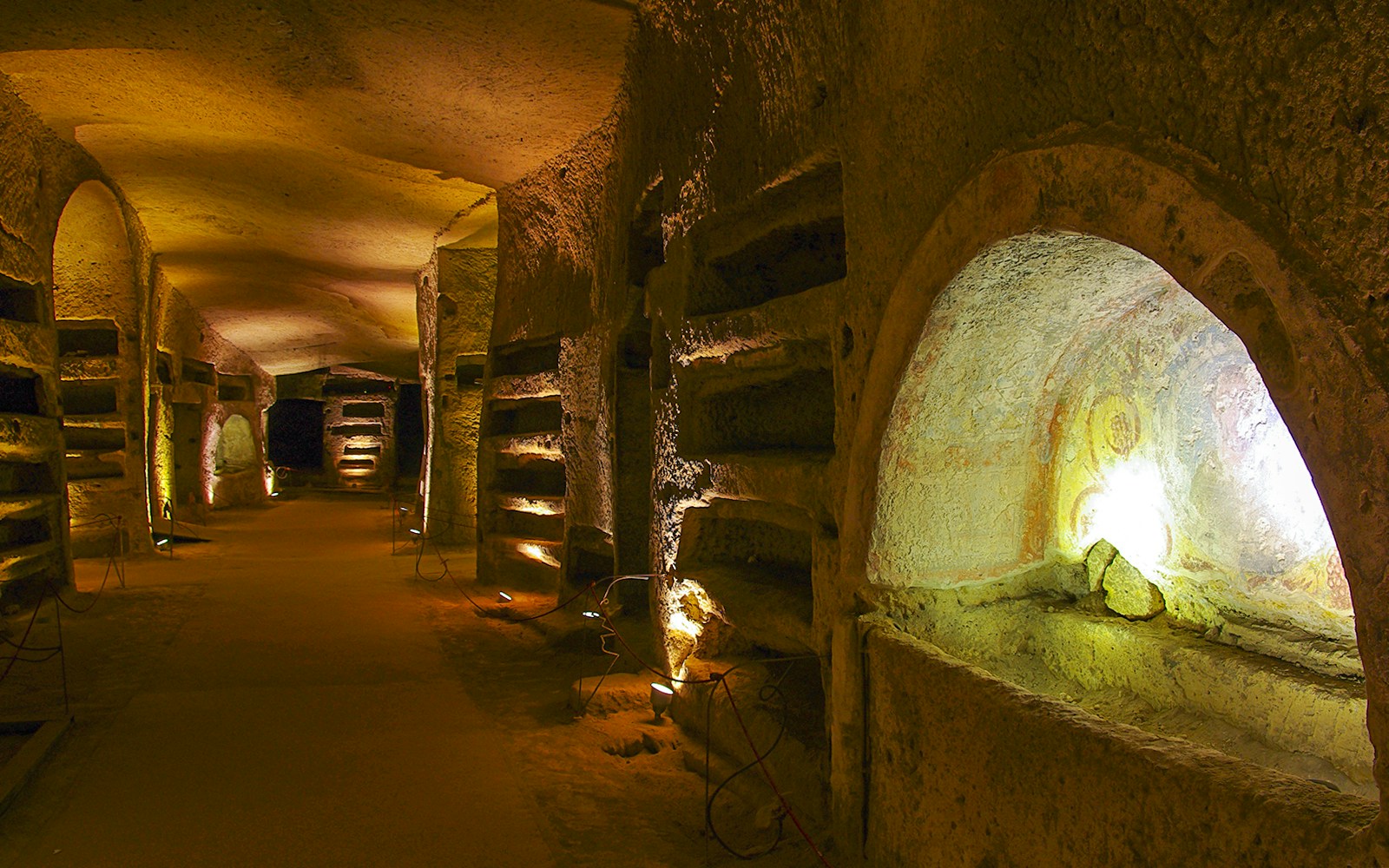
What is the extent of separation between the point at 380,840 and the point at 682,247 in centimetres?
293

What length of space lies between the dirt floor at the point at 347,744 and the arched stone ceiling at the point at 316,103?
11.4 ft

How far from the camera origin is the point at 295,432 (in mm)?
23281

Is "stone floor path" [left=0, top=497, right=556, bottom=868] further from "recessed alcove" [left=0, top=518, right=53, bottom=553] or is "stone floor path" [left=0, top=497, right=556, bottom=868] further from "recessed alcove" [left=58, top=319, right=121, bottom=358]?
"recessed alcove" [left=58, top=319, right=121, bottom=358]

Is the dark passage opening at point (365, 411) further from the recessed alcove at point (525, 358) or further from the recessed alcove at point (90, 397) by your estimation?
the recessed alcove at point (525, 358)

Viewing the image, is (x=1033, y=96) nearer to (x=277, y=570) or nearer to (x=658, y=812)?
(x=658, y=812)

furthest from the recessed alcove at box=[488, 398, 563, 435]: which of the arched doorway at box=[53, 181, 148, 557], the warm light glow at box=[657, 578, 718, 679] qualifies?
the arched doorway at box=[53, 181, 148, 557]

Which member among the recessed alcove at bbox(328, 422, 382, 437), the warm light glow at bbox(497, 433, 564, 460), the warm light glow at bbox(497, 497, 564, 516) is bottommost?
the warm light glow at bbox(497, 497, 564, 516)

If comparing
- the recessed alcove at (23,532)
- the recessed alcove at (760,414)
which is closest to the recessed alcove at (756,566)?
the recessed alcove at (760,414)

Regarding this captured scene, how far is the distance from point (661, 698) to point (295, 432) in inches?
854

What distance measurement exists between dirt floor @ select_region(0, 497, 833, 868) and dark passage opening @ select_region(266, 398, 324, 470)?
1714 centimetres

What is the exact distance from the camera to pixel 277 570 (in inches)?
346

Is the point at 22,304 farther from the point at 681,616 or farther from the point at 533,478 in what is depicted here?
the point at 681,616

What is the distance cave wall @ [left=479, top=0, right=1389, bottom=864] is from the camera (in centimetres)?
131

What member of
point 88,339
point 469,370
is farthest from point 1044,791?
point 88,339
